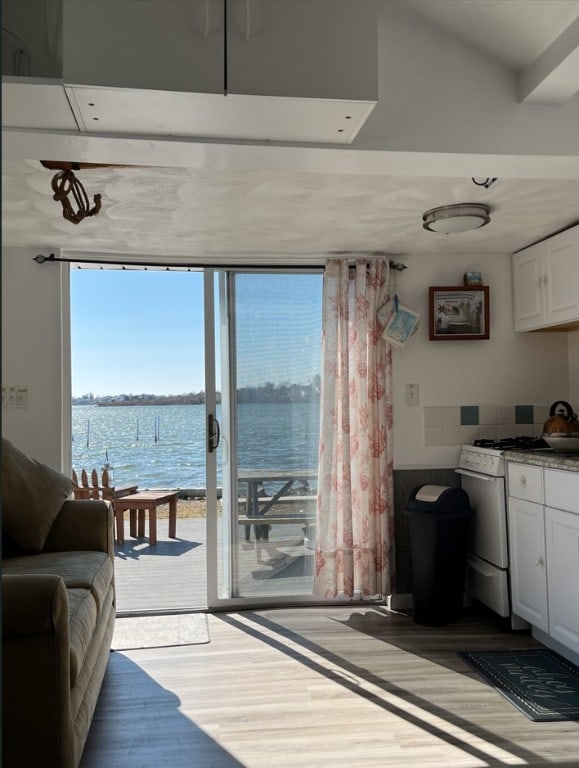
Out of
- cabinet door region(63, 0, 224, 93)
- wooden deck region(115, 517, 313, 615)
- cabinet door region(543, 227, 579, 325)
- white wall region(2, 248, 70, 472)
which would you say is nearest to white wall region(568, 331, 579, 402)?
cabinet door region(543, 227, 579, 325)

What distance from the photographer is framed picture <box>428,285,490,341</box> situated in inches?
175

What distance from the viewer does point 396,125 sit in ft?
6.95

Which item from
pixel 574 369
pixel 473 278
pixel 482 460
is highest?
pixel 473 278

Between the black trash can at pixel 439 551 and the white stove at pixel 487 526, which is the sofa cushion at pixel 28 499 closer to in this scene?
the black trash can at pixel 439 551

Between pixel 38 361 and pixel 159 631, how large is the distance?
5.85 ft

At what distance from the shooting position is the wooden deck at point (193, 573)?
4426 mm

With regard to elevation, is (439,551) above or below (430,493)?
below

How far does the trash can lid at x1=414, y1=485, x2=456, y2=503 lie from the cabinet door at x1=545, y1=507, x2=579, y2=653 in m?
0.73

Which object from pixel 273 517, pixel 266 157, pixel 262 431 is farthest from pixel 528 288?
pixel 266 157

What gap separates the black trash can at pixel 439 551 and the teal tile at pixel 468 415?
1.90 ft

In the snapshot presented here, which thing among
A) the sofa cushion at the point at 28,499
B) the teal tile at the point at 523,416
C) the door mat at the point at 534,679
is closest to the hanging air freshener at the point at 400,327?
the teal tile at the point at 523,416

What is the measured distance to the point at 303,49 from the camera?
70.9 inches

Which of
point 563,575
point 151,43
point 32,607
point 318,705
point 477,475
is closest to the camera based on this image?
point 151,43

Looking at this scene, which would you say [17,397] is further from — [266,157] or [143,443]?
[143,443]
